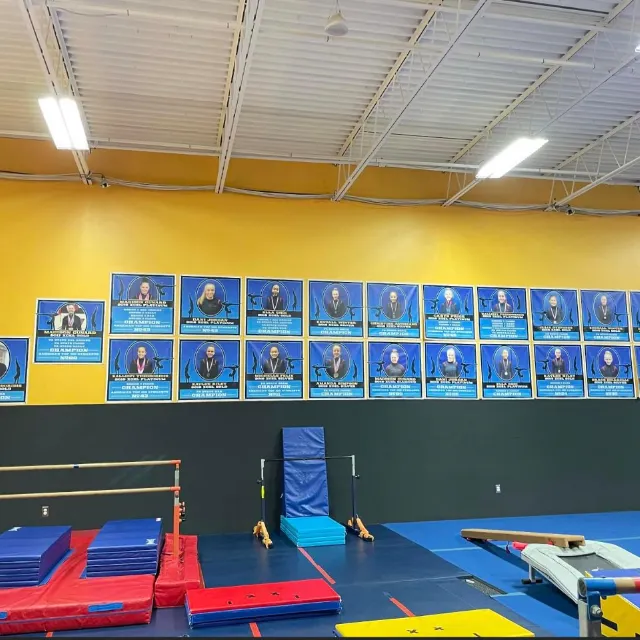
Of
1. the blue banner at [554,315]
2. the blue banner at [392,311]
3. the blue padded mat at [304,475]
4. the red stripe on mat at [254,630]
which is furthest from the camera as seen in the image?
the blue banner at [554,315]

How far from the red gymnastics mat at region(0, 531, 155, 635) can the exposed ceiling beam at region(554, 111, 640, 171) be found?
7.84 meters

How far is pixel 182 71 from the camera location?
6215 mm

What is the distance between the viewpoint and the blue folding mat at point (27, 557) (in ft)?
15.0

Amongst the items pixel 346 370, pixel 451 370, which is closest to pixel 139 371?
pixel 346 370

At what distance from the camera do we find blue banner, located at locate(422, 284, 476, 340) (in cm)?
841

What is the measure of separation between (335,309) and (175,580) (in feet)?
14.6

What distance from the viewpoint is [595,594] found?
2244mm

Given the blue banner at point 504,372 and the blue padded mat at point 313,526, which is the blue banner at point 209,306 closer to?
the blue padded mat at point 313,526

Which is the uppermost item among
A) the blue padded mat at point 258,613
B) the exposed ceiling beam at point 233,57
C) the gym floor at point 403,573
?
the exposed ceiling beam at point 233,57

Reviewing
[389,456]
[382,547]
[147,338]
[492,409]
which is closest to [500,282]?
[492,409]

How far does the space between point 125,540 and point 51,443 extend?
2.69 m

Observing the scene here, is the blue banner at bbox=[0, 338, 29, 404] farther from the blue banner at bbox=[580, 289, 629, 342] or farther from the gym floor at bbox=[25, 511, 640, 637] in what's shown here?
the blue banner at bbox=[580, 289, 629, 342]

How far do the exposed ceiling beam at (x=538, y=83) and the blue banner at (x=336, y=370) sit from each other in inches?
132

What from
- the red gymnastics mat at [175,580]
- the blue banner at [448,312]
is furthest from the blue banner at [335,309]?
the red gymnastics mat at [175,580]
